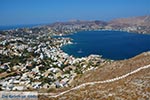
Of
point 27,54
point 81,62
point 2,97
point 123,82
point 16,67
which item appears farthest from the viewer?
point 27,54

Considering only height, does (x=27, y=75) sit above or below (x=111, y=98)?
below

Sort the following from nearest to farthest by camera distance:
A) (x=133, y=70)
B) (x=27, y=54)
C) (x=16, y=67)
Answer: (x=133, y=70) → (x=16, y=67) → (x=27, y=54)

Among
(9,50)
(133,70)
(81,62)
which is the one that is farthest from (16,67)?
(133,70)

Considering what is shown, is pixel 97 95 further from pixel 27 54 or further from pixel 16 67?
pixel 27 54

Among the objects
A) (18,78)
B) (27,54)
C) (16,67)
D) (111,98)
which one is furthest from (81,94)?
(27,54)

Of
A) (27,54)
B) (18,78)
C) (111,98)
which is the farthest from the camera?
(27,54)

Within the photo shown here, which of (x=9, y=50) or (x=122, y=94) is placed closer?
(x=122, y=94)

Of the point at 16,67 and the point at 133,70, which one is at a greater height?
the point at 133,70

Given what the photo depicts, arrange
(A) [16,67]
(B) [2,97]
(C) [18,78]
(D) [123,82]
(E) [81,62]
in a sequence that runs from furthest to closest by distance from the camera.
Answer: (E) [81,62], (A) [16,67], (C) [18,78], (D) [123,82], (B) [2,97]

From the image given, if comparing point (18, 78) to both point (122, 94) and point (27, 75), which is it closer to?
→ point (27, 75)
